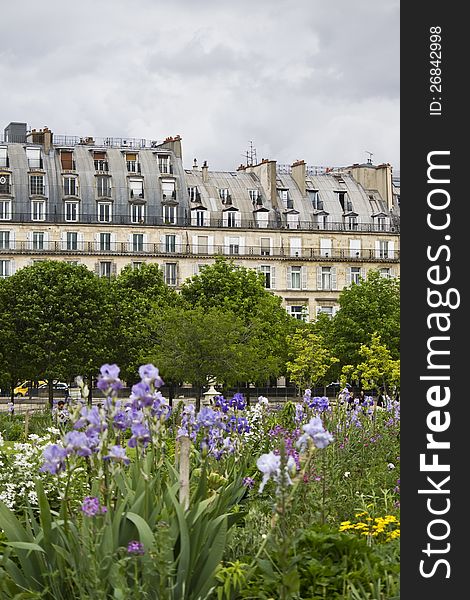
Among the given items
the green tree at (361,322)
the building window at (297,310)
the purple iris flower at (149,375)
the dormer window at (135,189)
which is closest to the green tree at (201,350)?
the green tree at (361,322)

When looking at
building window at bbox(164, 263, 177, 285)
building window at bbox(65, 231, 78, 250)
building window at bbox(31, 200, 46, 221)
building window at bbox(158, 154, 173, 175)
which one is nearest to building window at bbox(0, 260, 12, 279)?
building window at bbox(31, 200, 46, 221)

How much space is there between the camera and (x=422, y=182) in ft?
Result: 17.0

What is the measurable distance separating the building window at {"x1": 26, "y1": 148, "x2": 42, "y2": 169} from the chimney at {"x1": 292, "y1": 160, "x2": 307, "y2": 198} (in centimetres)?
1761

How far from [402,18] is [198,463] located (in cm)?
709

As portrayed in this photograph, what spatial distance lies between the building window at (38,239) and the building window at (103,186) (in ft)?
14.9

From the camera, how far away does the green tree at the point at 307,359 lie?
34375 millimetres

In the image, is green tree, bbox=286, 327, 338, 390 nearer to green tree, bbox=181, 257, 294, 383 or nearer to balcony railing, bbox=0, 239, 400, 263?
green tree, bbox=181, 257, 294, 383

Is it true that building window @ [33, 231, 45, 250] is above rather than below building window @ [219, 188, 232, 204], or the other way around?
below

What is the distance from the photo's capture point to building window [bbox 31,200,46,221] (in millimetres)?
75000

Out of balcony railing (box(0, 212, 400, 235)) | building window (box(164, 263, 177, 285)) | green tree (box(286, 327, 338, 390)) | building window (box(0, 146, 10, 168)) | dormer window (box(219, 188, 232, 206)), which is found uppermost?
building window (box(0, 146, 10, 168))

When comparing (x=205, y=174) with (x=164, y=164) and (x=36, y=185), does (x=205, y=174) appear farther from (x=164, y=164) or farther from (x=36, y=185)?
(x=36, y=185)

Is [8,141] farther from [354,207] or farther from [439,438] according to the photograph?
[439,438]

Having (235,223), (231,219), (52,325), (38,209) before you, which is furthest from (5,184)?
(52,325)

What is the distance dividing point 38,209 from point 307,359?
146 feet
